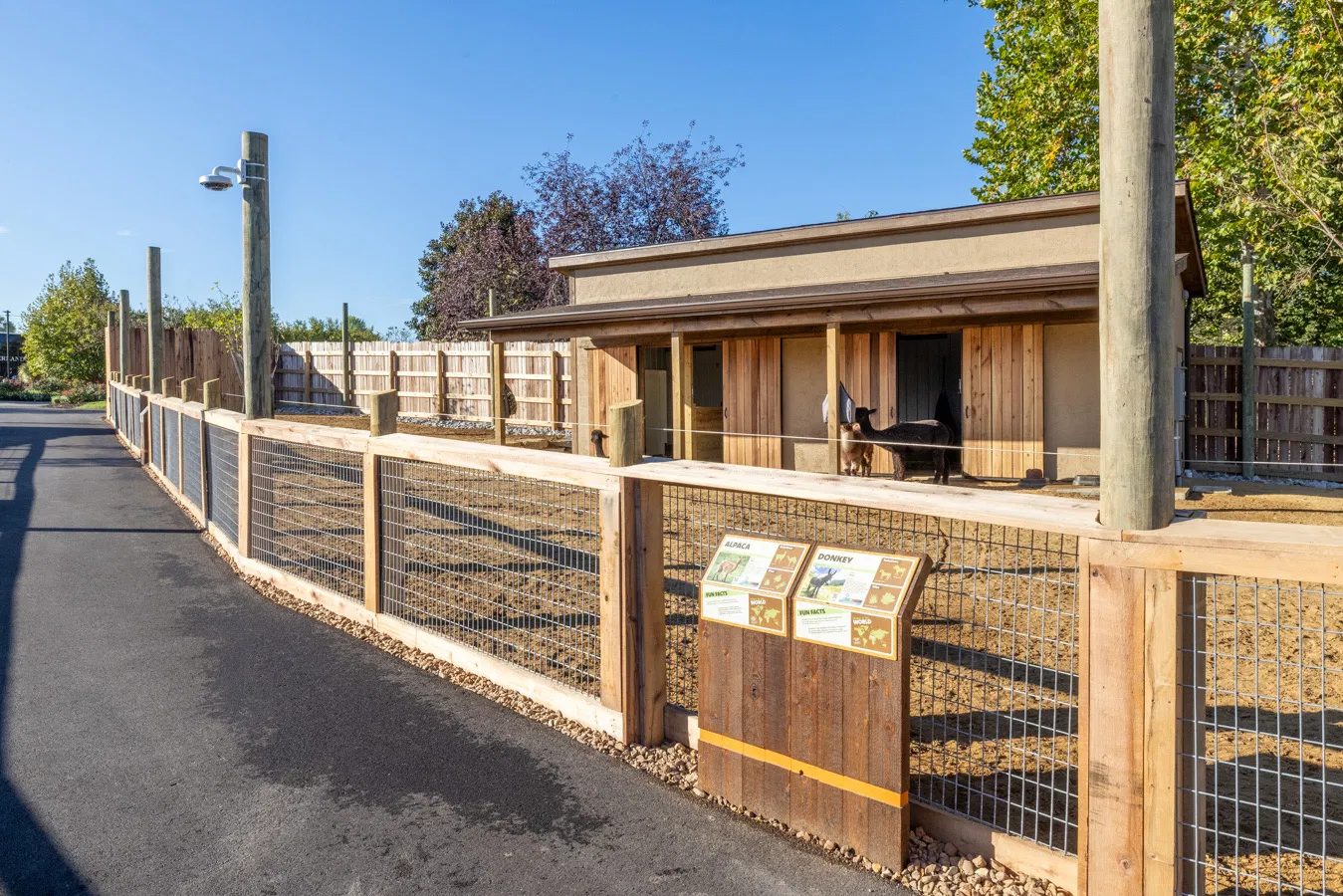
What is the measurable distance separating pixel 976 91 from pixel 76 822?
89.0 feet

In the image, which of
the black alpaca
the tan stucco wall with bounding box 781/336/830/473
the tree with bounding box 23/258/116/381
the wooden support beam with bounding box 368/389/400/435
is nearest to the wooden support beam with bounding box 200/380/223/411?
the wooden support beam with bounding box 368/389/400/435

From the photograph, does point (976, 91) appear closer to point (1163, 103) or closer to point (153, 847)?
point (1163, 103)

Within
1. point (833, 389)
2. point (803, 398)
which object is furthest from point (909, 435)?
point (803, 398)

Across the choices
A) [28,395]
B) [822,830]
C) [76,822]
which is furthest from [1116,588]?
[28,395]

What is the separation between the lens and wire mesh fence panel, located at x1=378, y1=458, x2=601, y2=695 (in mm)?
5309

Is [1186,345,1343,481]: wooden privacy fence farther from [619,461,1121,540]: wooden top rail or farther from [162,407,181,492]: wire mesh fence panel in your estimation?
[162,407,181,492]: wire mesh fence panel

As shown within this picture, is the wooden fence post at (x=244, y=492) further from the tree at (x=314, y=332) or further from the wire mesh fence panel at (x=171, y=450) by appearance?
the tree at (x=314, y=332)

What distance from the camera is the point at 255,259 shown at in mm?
8250

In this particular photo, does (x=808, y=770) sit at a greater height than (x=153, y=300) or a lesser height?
lesser

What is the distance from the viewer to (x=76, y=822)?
11.6 feet

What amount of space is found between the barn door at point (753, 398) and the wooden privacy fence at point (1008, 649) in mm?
6579

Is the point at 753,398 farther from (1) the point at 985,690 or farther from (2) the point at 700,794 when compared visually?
(2) the point at 700,794

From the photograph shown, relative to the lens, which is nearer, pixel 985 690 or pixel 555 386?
pixel 985 690

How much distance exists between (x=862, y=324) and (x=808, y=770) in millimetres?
11062
